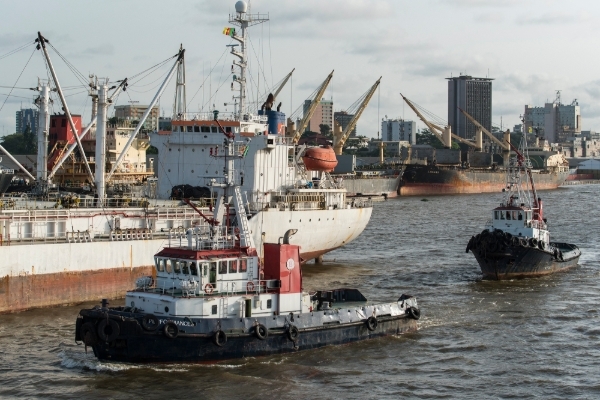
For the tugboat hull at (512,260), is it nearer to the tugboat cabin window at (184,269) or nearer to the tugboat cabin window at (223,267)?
the tugboat cabin window at (223,267)

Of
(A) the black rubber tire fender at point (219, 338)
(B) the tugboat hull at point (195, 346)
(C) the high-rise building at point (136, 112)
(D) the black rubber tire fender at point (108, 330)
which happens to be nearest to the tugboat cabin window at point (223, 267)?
(A) the black rubber tire fender at point (219, 338)

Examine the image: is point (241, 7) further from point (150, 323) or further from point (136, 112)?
point (136, 112)

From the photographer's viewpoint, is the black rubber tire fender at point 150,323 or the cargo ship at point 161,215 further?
the cargo ship at point 161,215

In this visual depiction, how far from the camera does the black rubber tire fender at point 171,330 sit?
25.1 metres

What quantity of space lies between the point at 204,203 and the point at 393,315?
1452cm

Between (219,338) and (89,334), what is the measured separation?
3.82m

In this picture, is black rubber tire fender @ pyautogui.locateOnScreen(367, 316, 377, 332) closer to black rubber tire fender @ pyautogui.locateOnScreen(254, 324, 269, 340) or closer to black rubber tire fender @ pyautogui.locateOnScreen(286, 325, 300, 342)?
black rubber tire fender @ pyautogui.locateOnScreen(286, 325, 300, 342)

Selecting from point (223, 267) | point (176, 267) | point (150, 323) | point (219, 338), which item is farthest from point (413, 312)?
point (150, 323)

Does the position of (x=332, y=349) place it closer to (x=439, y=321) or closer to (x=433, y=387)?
(x=433, y=387)

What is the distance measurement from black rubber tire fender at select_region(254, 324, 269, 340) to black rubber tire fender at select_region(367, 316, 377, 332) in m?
4.24

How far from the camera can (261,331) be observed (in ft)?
86.4

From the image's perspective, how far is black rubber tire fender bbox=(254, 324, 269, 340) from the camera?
26250 millimetres

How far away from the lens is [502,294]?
3925 cm

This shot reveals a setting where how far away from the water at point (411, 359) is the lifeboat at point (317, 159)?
7.26 m
